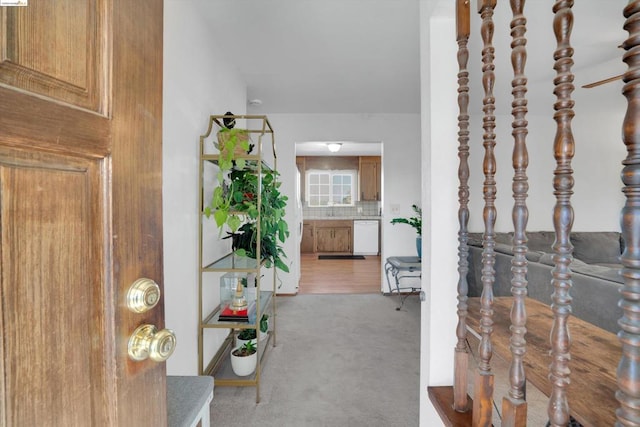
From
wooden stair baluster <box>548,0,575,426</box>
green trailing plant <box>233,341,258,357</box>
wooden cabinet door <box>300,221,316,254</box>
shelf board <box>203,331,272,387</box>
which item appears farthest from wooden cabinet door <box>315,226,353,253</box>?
wooden stair baluster <box>548,0,575,426</box>

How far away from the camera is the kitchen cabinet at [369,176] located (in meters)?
7.87

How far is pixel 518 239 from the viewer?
752 millimetres

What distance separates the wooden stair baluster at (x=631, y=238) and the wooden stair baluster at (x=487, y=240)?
0.36m

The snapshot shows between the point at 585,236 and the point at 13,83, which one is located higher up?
the point at 13,83

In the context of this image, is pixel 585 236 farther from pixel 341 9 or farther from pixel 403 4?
pixel 341 9

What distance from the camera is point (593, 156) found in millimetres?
4090

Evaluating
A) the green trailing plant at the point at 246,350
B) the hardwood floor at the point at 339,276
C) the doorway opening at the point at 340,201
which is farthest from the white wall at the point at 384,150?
the doorway opening at the point at 340,201

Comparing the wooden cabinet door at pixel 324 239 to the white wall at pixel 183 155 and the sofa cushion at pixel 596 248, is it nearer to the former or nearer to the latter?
the sofa cushion at pixel 596 248

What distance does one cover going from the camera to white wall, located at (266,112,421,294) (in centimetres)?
416

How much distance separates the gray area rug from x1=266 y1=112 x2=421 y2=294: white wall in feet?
3.58

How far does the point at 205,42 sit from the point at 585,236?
4672 millimetres

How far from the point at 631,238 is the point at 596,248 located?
14.1ft

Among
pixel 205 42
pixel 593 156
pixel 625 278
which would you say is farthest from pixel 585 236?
pixel 205 42

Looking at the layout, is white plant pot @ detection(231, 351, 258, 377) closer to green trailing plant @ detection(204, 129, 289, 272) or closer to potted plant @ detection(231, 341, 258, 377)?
potted plant @ detection(231, 341, 258, 377)
